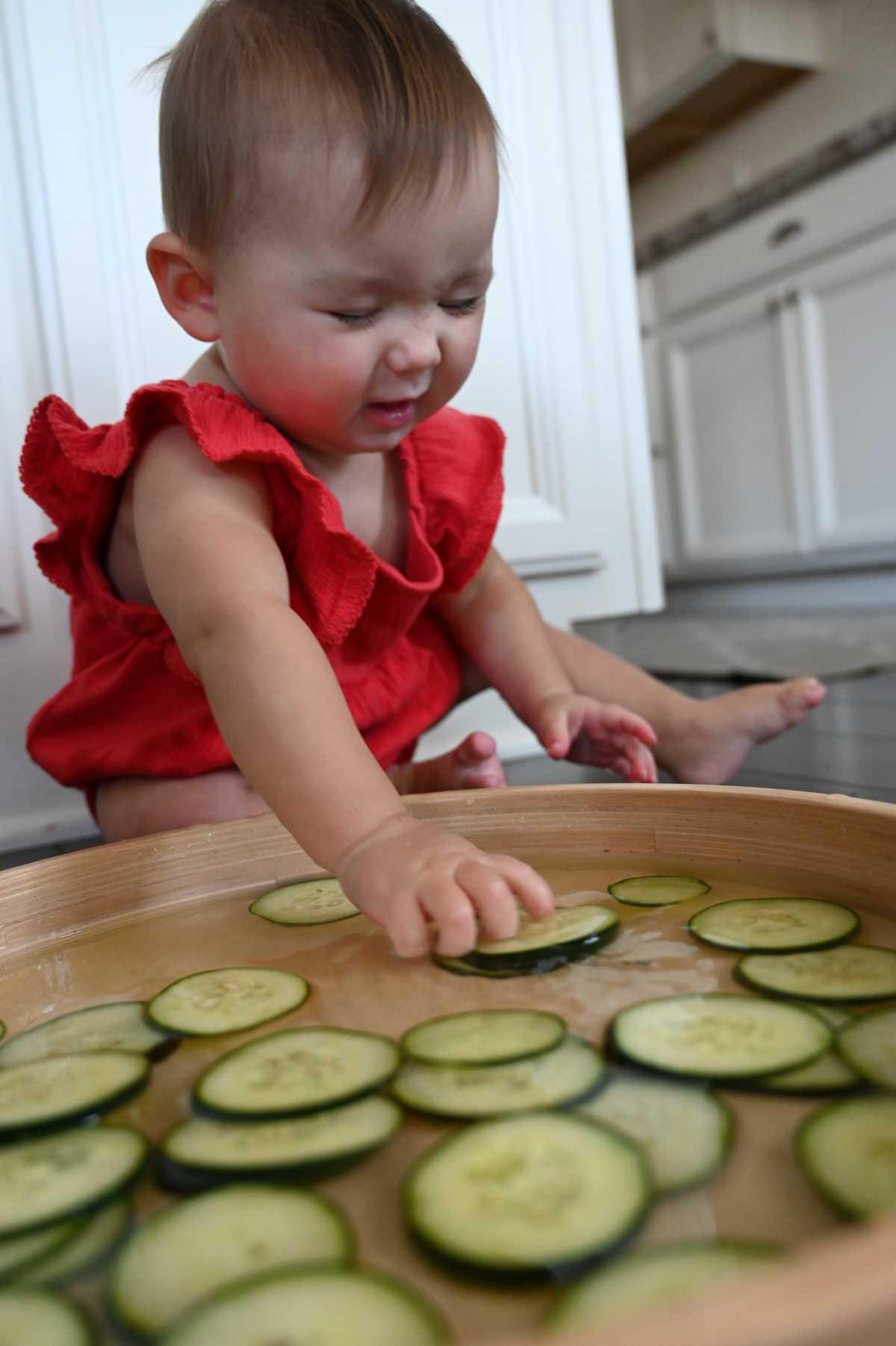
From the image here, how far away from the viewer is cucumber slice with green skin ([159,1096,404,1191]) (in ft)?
1.02

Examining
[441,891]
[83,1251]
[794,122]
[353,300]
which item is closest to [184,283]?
[353,300]

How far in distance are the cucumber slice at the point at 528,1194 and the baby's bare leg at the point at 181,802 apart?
0.52 meters

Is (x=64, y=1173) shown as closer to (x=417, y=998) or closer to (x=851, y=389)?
(x=417, y=998)

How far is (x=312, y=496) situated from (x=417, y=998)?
359 millimetres

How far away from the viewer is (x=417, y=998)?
1.47 feet

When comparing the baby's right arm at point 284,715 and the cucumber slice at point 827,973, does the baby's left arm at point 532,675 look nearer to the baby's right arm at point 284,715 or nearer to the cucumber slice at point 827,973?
the baby's right arm at point 284,715

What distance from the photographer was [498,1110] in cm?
33

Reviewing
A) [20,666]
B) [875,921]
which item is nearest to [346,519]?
[20,666]

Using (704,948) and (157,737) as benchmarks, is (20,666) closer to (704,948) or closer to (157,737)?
(157,737)

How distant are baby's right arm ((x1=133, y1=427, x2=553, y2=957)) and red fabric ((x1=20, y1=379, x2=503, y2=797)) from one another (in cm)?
3

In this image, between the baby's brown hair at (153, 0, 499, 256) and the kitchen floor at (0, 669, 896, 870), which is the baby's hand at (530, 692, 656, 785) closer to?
the kitchen floor at (0, 669, 896, 870)

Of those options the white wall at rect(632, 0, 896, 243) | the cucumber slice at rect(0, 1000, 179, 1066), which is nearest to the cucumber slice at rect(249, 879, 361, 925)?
the cucumber slice at rect(0, 1000, 179, 1066)

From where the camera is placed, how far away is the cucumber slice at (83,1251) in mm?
282

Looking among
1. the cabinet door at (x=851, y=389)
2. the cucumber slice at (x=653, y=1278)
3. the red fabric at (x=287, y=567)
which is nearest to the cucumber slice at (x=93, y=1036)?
the cucumber slice at (x=653, y=1278)
